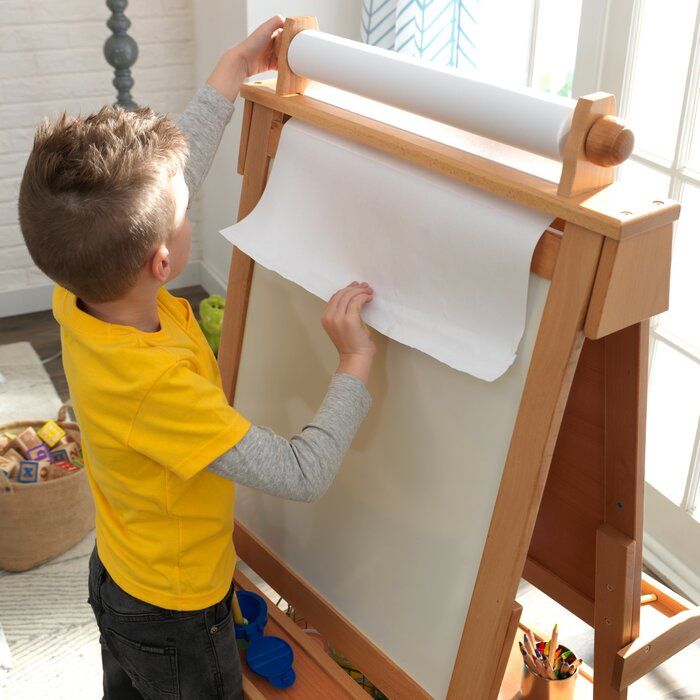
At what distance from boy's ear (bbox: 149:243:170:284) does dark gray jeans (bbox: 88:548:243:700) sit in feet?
1.49

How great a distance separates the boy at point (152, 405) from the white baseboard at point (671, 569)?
132 centimetres

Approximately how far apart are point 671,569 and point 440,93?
1.58 metres

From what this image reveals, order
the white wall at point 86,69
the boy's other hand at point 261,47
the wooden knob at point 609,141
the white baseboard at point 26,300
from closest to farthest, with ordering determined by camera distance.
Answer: the wooden knob at point 609,141 < the boy's other hand at point 261,47 < the white wall at point 86,69 < the white baseboard at point 26,300

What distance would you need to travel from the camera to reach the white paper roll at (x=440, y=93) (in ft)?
2.95

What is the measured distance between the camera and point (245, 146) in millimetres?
1353

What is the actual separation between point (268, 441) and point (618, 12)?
139 centimetres

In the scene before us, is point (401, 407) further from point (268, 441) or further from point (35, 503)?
point (35, 503)

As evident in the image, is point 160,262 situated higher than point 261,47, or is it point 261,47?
point 261,47

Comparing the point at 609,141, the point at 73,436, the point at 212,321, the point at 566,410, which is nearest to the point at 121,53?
Result: the point at 212,321

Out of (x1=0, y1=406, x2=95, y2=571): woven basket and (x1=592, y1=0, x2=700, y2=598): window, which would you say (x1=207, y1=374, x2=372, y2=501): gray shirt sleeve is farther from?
(x1=0, y1=406, x2=95, y2=571): woven basket

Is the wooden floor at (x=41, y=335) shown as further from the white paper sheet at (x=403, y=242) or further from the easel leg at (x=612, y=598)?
the easel leg at (x=612, y=598)

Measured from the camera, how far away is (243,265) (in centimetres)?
138

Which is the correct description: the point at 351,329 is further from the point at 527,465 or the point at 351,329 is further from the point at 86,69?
the point at 86,69

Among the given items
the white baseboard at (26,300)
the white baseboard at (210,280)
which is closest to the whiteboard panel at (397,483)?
the white baseboard at (210,280)
